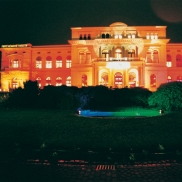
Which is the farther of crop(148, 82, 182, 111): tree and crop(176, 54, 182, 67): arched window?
crop(176, 54, 182, 67): arched window

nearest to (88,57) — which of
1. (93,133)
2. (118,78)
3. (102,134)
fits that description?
→ (118,78)

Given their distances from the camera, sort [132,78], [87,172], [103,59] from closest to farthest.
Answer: [87,172]
[103,59]
[132,78]

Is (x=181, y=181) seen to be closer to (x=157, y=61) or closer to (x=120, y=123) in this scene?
(x=120, y=123)

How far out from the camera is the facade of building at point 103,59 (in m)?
38.0

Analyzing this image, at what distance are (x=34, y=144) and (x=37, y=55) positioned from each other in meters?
40.7

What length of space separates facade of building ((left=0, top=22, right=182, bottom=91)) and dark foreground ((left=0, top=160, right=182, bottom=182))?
98.4 feet

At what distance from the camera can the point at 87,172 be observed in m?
6.34

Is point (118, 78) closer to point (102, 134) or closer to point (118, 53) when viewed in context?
point (118, 53)

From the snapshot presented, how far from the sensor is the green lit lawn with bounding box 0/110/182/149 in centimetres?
895

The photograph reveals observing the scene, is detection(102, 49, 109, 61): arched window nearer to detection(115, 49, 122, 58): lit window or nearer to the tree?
detection(115, 49, 122, 58): lit window

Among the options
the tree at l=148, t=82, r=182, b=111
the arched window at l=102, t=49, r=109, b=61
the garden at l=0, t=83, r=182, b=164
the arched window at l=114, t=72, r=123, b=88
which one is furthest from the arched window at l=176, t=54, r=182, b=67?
the tree at l=148, t=82, r=182, b=111

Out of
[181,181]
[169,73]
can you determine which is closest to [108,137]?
[181,181]

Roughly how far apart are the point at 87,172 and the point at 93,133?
399 centimetres

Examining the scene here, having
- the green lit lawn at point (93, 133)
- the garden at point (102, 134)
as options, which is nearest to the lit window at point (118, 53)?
the garden at point (102, 134)
